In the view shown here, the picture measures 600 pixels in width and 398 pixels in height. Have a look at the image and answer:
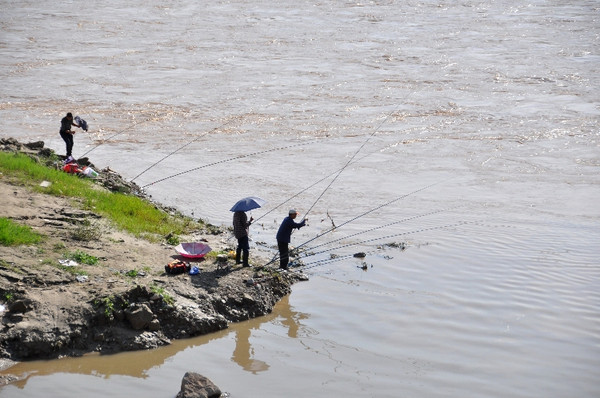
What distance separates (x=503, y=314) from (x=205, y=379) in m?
4.76

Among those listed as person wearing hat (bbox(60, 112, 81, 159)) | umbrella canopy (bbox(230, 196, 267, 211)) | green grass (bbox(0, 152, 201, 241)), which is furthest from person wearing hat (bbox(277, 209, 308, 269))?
person wearing hat (bbox(60, 112, 81, 159))

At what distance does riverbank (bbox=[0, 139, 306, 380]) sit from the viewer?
951 centimetres

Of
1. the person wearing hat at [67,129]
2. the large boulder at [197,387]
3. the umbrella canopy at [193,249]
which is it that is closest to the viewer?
the large boulder at [197,387]

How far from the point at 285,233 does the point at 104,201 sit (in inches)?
143

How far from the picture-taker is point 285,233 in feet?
39.9

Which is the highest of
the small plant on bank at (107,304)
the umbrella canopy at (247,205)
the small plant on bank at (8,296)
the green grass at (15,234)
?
the umbrella canopy at (247,205)

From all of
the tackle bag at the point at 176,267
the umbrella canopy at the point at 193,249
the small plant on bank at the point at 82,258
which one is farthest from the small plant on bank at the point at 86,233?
the tackle bag at the point at 176,267

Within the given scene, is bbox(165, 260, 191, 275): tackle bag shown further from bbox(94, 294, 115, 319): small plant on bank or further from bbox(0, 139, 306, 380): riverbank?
bbox(94, 294, 115, 319): small plant on bank

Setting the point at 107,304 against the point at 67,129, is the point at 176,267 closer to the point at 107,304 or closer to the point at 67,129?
the point at 107,304

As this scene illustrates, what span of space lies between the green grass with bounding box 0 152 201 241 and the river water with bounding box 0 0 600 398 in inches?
61.0

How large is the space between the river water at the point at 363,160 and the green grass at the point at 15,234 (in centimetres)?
246

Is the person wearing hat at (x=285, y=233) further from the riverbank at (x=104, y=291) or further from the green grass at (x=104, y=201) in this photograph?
the green grass at (x=104, y=201)

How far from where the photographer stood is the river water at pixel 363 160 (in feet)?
32.0

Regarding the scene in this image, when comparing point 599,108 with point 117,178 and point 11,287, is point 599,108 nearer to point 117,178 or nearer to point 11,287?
point 117,178
